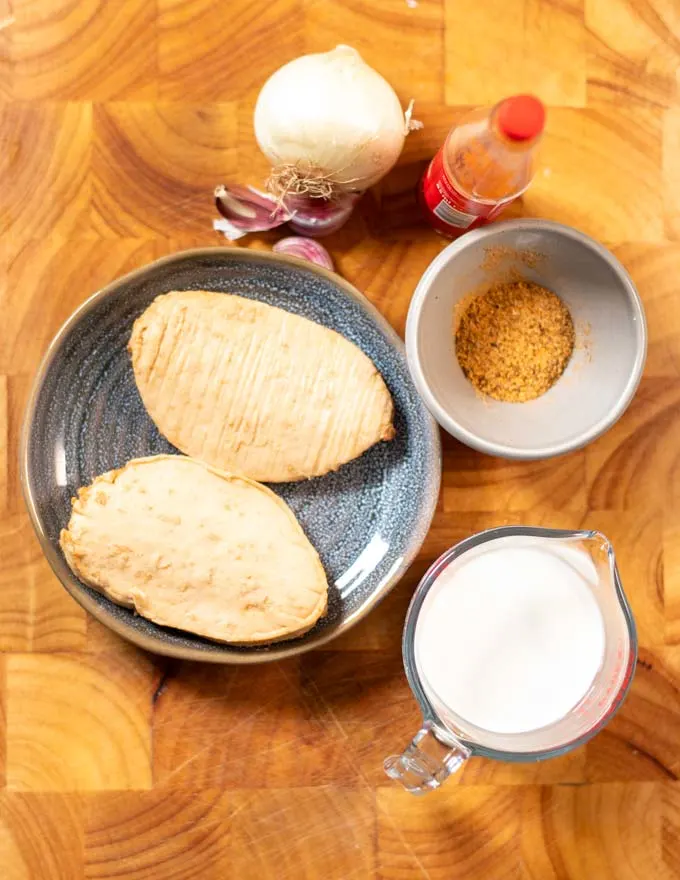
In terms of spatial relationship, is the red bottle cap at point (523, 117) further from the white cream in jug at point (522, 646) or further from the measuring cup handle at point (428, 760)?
the measuring cup handle at point (428, 760)

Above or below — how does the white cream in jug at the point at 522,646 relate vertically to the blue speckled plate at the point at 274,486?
below

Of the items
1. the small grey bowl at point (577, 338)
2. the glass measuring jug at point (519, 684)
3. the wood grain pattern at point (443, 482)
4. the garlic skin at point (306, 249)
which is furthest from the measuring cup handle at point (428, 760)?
the garlic skin at point (306, 249)

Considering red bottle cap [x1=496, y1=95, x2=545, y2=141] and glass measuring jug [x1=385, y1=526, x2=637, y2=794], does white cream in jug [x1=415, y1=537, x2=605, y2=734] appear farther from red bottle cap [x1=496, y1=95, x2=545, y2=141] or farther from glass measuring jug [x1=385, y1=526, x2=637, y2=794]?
red bottle cap [x1=496, y1=95, x2=545, y2=141]

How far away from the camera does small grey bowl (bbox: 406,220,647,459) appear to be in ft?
2.27

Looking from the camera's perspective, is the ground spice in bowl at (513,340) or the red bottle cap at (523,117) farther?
the ground spice in bowl at (513,340)

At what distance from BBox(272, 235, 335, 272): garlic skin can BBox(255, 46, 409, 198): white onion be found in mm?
58

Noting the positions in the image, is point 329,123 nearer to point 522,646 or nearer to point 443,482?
point 443,482

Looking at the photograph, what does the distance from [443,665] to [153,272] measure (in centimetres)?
44

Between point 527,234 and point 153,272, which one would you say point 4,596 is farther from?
point 527,234

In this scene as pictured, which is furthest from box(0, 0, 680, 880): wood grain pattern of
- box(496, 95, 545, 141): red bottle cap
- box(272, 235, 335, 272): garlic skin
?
box(496, 95, 545, 141): red bottle cap

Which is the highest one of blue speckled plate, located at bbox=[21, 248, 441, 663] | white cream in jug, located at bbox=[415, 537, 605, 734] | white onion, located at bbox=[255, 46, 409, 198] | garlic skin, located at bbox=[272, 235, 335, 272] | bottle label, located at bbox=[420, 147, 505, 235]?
white onion, located at bbox=[255, 46, 409, 198]

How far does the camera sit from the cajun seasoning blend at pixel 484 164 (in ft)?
1.96

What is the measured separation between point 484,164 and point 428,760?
511mm

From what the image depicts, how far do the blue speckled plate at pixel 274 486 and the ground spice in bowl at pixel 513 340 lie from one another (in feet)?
0.23
